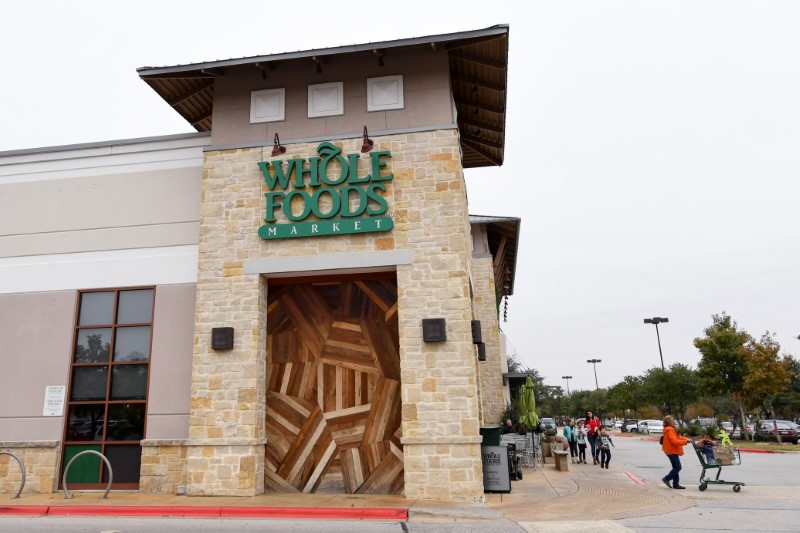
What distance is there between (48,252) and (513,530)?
11.2 metres

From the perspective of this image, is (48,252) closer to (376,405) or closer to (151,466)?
(151,466)

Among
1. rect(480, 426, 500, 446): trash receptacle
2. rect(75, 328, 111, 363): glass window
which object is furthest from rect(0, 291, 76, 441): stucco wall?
rect(480, 426, 500, 446): trash receptacle

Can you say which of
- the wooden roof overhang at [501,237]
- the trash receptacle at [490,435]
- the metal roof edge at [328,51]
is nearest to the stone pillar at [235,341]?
the metal roof edge at [328,51]

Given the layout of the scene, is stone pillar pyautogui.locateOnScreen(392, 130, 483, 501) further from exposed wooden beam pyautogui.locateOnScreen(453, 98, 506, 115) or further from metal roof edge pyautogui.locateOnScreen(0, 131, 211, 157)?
metal roof edge pyautogui.locateOnScreen(0, 131, 211, 157)

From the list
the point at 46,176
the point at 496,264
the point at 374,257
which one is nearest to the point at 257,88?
the point at 374,257

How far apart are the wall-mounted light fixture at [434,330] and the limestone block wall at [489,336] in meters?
12.6

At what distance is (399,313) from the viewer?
1047cm

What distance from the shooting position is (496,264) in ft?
87.1

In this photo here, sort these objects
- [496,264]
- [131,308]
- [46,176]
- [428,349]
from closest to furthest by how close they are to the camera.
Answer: [428,349]
[131,308]
[46,176]
[496,264]

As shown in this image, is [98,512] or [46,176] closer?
[98,512]

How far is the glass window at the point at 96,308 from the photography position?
11922 millimetres

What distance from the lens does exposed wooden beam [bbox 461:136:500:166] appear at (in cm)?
1526

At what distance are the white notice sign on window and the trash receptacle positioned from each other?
860cm

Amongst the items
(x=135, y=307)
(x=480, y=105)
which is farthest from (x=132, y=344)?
(x=480, y=105)
